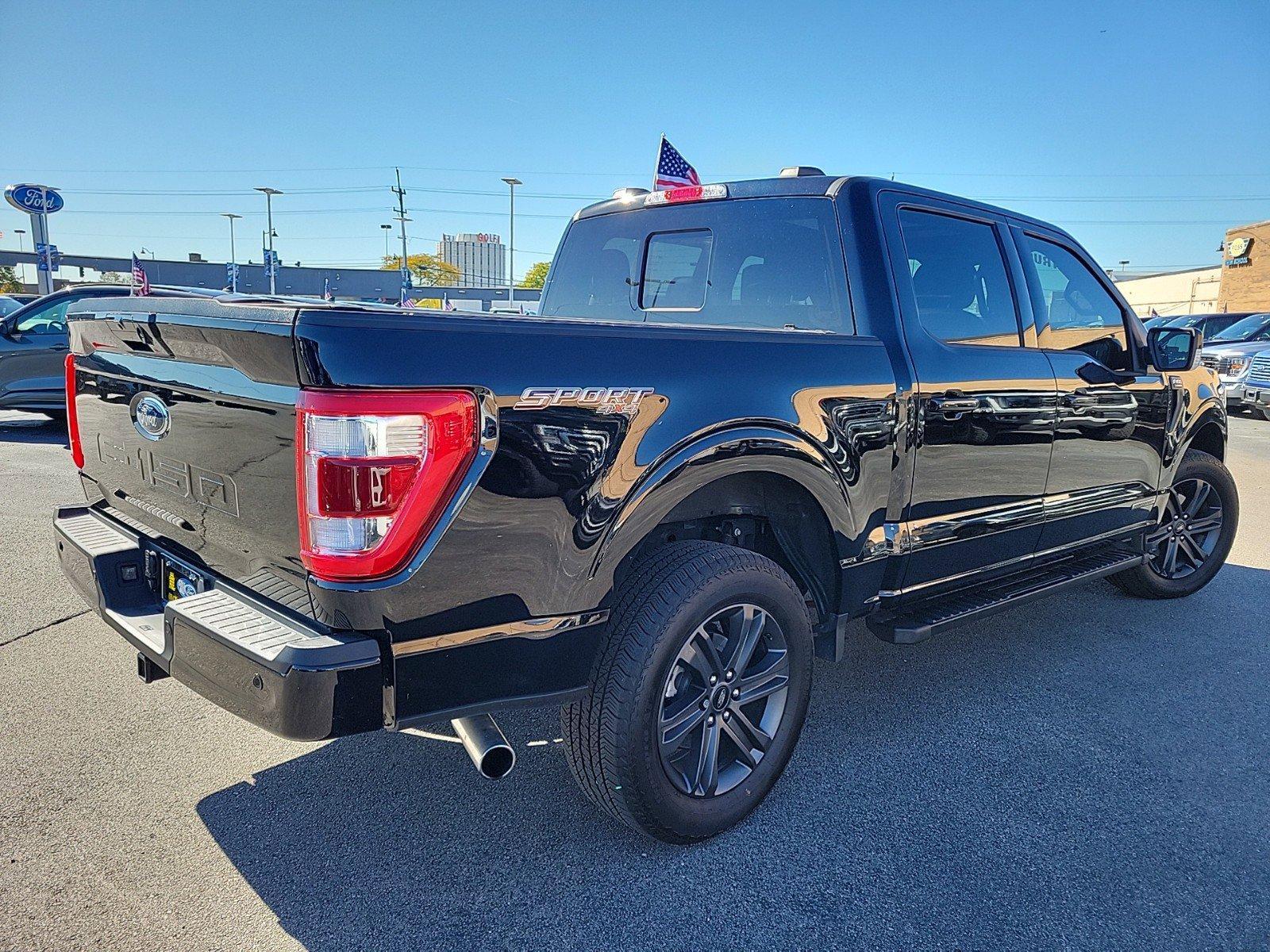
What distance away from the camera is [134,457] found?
8.73 feet

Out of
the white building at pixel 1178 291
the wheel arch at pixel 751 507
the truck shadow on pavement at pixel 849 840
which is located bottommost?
the truck shadow on pavement at pixel 849 840

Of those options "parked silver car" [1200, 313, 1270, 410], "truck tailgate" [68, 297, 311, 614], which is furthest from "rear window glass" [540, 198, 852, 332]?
"parked silver car" [1200, 313, 1270, 410]

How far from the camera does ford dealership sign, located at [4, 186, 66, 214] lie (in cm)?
1742

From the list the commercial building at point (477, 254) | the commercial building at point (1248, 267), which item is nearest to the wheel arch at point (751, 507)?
the commercial building at point (1248, 267)

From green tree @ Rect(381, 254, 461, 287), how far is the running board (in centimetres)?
9102

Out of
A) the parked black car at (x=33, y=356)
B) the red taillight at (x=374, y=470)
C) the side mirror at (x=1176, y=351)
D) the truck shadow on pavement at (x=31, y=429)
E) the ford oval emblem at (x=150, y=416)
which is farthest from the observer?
the truck shadow on pavement at (x=31, y=429)

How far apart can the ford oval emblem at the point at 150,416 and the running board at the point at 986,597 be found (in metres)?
2.40

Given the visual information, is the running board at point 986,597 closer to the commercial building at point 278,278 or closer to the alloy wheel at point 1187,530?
the alloy wheel at point 1187,530

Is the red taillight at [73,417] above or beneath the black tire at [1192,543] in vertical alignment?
above

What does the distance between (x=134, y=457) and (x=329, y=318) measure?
1244mm

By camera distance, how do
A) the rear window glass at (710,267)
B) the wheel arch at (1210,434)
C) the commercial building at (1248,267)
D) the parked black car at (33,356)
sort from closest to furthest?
the rear window glass at (710,267) → the wheel arch at (1210,434) → the parked black car at (33,356) → the commercial building at (1248,267)

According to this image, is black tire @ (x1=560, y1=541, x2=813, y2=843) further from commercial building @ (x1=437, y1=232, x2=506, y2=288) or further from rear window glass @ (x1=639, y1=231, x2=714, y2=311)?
commercial building @ (x1=437, y1=232, x2=506, y2=288)

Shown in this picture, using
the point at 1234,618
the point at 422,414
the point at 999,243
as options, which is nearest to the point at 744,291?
the point at 999,243

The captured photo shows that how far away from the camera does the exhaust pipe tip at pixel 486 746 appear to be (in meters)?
2.07
